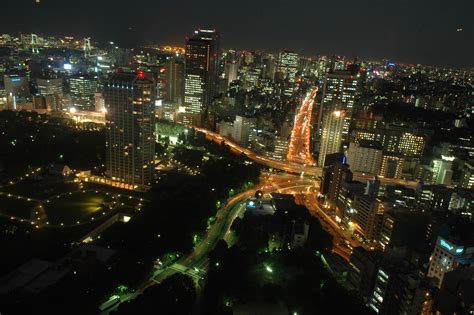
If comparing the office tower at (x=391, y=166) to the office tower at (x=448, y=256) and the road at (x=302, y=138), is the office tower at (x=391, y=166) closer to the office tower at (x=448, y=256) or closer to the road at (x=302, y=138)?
the road at (x=302, y=138)

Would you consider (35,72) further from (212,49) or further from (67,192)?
(67,192)

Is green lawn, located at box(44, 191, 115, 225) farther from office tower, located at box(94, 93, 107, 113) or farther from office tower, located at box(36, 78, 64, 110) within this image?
office tower, located at box(36, 78, 64, 110)

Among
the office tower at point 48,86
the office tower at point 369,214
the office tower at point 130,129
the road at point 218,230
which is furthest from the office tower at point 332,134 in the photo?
the office tower at point 48,86

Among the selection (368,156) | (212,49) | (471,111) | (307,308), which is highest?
(212,49)

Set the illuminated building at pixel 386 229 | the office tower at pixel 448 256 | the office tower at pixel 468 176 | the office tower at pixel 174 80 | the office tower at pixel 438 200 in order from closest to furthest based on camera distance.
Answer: the office tower at pixel 448 256, the illuminated building at pixel 386 229, the office tower at pixel 438 200, the office tower at pixel 468 176, the office tower at pixel 174 80

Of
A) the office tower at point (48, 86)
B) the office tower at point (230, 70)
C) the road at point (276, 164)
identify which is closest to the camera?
the road at point (276, 164)

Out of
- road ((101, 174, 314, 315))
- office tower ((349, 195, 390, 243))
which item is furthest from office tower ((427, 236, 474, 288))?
road ((101, 174, 314, 315))

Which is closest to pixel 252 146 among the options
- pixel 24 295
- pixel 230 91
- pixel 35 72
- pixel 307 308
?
pixel 230 91

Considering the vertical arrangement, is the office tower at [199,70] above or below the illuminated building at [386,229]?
above
